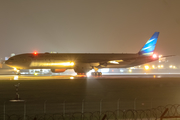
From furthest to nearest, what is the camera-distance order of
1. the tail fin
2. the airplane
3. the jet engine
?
the tail fin, the jet engine, the airplane

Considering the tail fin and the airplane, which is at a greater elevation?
the tail fin

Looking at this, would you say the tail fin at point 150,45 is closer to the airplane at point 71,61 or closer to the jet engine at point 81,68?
the airplane at point 71,61

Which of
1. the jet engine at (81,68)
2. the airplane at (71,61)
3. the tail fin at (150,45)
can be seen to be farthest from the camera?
the tail fin at (150,45)

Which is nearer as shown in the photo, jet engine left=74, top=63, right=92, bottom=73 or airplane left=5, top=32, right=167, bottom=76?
airplane left=5, top=32, right=167, bottom=76

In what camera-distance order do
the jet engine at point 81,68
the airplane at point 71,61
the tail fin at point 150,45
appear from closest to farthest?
the airplane at point 71,61
the jet engine at point 81,68
the tail fin at point 150,45

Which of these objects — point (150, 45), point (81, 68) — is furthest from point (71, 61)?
point (150, 45)

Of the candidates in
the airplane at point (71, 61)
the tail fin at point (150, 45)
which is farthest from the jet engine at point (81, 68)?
the tail fin at point (150, 45)

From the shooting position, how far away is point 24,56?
48531 millimetres

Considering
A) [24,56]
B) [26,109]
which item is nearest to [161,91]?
[26,109]

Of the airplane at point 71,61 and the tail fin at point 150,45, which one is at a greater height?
the tail fin at point 150,45

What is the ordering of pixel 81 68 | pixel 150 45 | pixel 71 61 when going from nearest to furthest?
pixel 81 68, pixel 71 61, pixel 150 45

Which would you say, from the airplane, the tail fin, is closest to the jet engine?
the airplane

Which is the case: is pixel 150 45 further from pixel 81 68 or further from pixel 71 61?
pixel 71 61

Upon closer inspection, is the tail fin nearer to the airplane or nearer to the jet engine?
the airplane
